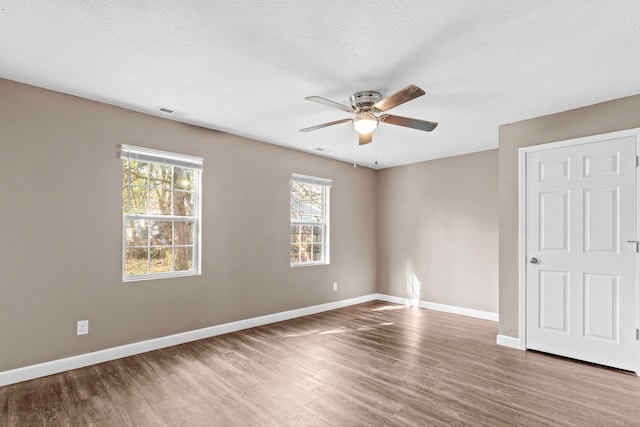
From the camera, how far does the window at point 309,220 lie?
5.14m

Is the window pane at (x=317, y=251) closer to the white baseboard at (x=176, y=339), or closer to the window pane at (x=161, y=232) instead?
the white baseboard at (x=176, y=339)

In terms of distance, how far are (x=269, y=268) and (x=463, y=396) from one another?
9.33 ft

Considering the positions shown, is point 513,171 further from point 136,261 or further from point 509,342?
point 136,261

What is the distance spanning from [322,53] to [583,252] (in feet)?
10.3

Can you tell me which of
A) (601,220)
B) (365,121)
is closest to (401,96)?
(365,121)

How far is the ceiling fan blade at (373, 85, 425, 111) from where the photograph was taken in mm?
2275

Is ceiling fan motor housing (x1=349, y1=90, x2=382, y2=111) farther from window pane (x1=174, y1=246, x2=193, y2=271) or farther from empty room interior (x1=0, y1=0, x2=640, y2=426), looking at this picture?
window pane (x1=174, y1=246, x2=193, y2=271)

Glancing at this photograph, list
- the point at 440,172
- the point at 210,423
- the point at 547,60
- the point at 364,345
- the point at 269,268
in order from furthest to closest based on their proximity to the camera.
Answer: the point at 440,172 < the point at 269,268 < the point at 364,345 < the point at 547,60 < the point at 210,423

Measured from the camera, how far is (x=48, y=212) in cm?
298

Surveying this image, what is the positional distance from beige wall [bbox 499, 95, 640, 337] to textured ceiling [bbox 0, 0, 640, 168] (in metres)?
0.19

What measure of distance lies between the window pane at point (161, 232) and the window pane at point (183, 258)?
0.14 m

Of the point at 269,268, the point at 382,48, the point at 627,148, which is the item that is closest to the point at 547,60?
the point at 382,48

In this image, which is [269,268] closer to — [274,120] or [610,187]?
[274,120]

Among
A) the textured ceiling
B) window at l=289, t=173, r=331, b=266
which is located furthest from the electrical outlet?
window at l=289, t=173, r=331, b=266
